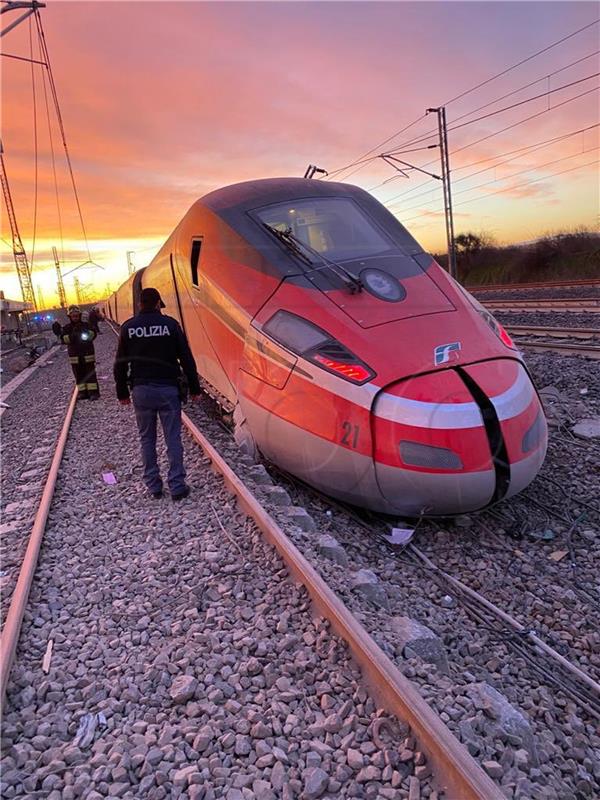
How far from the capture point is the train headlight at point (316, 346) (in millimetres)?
4242

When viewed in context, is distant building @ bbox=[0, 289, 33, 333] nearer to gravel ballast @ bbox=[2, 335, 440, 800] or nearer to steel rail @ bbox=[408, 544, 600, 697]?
gravel ballast @ bbox=[2, 335, 440, 800]

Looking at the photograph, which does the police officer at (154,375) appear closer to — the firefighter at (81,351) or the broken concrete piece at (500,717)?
the broken concrete piece at (500,717)

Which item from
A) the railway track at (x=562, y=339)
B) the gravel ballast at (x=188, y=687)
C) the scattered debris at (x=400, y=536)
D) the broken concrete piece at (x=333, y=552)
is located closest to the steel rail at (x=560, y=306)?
the railway track at (x=562, y=339)

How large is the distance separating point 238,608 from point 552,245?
44153 millimetres

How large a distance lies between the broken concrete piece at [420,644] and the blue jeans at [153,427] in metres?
2.66

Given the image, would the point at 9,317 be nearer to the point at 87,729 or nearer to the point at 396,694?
the point at 87,729

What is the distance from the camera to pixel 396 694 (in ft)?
7.54

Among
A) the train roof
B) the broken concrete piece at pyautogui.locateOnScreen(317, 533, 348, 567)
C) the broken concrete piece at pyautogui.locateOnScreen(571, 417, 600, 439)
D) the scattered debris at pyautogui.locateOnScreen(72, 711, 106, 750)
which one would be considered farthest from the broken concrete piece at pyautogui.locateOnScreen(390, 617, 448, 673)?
the train roof

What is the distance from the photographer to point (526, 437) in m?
4.19

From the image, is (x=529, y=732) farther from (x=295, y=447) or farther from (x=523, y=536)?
(x=295, y=447)

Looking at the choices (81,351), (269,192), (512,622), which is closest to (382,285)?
(269,192)

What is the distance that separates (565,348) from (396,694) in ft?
32.3

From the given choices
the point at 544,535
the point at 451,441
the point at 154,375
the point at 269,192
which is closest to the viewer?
the point at 451,441

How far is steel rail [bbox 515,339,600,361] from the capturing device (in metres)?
10.00
